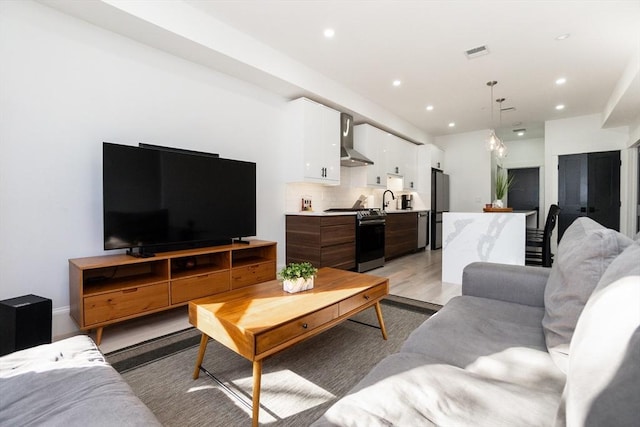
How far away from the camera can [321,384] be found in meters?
1.75

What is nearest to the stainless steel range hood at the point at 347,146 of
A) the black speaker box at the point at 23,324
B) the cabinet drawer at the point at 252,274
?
the cabinet drawer at the point at 252,274

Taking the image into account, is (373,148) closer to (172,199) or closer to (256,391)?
(172,199)

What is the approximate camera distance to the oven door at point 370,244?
15.1 feet

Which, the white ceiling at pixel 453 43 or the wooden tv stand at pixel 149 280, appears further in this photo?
Result: the white ceiling at pixel 453 43

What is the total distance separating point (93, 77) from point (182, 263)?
5.95 ft

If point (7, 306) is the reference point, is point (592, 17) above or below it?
above

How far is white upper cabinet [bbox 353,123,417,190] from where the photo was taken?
538 cm

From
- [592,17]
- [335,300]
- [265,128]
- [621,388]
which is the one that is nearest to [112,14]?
[265,128]

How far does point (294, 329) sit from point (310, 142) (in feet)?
9.94

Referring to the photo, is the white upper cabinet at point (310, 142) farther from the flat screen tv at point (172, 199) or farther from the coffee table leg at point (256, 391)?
the coffee table leg at point (256, 391)

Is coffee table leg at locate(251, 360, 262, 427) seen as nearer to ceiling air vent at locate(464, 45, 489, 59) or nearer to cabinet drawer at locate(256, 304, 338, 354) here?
cabinet drawer at locate(256, 304, 338, 354)

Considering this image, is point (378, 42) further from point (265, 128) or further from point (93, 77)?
point (93, 77)

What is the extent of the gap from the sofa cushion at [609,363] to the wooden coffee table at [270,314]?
1.12 metres

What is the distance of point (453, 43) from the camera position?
3.39m
